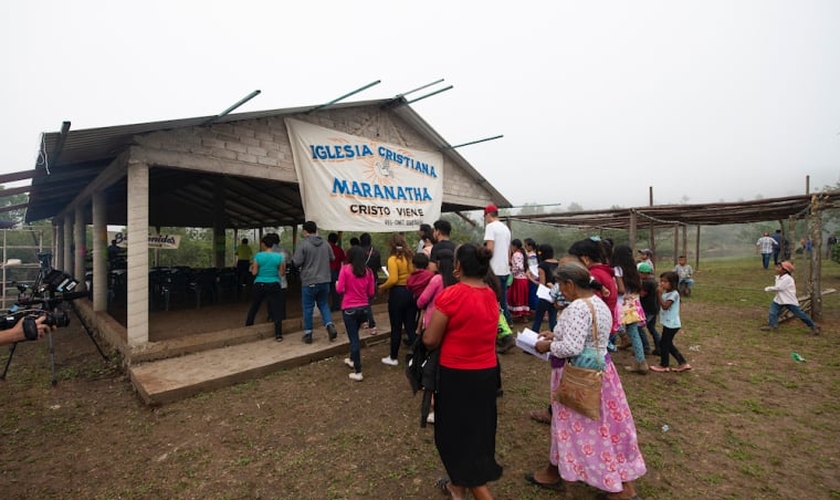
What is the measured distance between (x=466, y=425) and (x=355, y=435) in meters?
1.67

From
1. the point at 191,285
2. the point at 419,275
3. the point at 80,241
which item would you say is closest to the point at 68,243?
the point at 80,241

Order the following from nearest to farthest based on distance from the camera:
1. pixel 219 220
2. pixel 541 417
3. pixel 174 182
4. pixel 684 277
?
pixel 541 417 < pixel 174 182 < pixel 219 220 < pixel 684 277

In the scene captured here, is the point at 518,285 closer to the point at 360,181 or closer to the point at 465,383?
the point at 360,181

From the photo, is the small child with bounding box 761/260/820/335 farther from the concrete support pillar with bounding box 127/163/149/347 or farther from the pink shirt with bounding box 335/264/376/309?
the concrete support pillar with bounding box 127/163/149/347

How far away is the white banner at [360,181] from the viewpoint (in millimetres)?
6449

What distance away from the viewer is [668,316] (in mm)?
4828

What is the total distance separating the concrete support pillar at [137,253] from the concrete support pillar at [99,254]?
3355 mm

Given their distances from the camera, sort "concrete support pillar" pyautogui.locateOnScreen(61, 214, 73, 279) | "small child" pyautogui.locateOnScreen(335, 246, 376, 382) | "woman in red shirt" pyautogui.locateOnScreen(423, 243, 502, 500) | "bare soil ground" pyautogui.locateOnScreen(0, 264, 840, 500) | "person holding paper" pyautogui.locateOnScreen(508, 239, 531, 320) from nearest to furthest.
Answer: "woman in red shirt" pyautogui.locateOnScreen(423, 243, 502, 500) → "bare soil ground" pyautogui.locateOnScreen(0, 264, 840, 500) → "small child" pyautogui.locateOnScreen(335, 246, 376, 382) → "person holding paper" pyautogui.locateOnScreen(508, 239, 531, 320) → "concrete support pillar" pyautogui.locateOnScreen(61, 214, 73, 279)

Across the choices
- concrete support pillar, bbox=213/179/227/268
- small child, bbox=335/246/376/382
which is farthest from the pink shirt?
concrete support pillar, bbox=213/179/227/268

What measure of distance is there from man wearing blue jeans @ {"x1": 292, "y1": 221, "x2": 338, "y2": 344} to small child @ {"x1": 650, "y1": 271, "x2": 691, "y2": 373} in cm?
449

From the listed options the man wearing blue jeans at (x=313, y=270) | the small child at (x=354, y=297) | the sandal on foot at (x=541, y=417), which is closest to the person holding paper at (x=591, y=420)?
the sandal on foot at (x=541, y=417)

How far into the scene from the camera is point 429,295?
3.59 meters

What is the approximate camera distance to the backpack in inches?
87.7

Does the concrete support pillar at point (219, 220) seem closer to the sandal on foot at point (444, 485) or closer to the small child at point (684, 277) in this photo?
the sandal on foot at point (444, 485)
